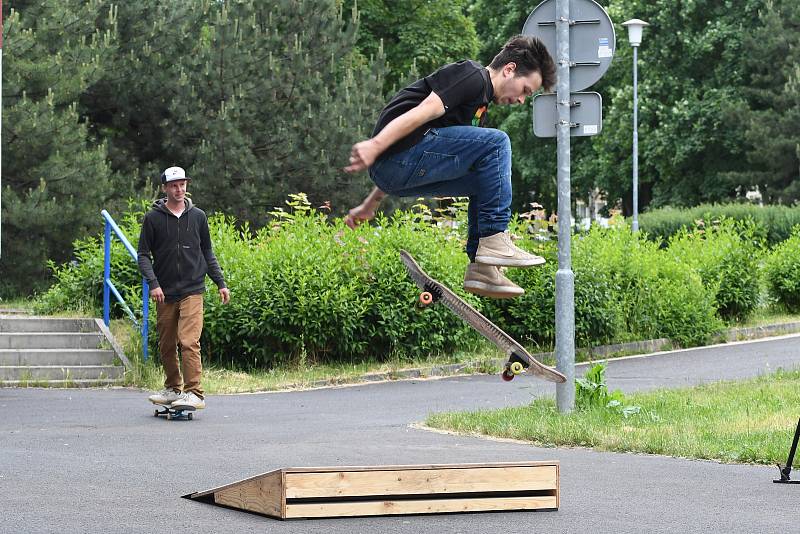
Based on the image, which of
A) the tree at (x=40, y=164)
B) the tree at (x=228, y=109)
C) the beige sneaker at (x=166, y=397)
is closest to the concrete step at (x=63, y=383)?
the beige sneaker at (x=166, y=397)

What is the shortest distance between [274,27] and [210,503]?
857 inches

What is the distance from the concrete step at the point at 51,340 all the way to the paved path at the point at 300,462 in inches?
62.2

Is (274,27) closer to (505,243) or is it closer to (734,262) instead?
(734,262)

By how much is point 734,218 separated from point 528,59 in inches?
1124

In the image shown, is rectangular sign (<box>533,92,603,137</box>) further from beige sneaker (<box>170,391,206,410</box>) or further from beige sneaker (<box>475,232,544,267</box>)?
beige sneaker (<box>475,232,544,267</box>)

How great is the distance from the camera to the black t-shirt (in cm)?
603

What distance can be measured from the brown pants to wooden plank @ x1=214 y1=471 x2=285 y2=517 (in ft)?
16.6

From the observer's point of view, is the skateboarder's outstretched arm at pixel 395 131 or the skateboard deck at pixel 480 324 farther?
the skateboard deck at pixel 480 324

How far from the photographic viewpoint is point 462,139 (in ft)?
20.2

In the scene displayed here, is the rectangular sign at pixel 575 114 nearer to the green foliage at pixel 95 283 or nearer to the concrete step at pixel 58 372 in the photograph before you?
the concrete step at pixel 58 372

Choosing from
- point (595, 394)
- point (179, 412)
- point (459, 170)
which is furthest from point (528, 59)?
point (179, 412)

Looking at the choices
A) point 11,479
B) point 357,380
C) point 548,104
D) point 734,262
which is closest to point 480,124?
point 11,479

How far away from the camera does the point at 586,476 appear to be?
902 cm

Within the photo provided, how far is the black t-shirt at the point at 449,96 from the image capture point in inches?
237
